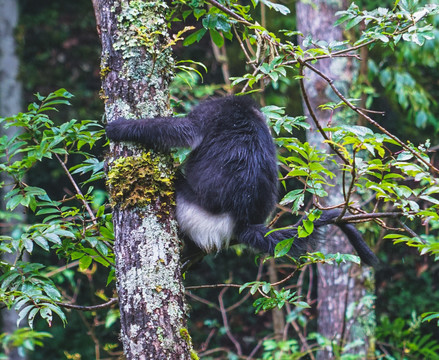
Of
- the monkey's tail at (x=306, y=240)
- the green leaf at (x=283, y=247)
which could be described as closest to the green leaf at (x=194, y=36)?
the monkey's tail at (x=306, y=240)

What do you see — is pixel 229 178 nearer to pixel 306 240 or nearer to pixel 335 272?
pixel 306 240

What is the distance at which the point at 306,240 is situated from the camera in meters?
2.23

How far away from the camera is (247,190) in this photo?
2.37 m

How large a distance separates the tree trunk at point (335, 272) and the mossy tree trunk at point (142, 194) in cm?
234

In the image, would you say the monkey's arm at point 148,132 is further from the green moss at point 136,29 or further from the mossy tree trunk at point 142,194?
the green moss at point 136,29

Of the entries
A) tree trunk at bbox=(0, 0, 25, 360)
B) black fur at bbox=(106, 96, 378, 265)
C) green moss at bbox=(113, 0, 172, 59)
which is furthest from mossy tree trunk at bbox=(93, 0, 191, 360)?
tree trunk at bbox=(0, 0, 25, 360)

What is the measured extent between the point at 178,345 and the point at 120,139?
79 centimetres

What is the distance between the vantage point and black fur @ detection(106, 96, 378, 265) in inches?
89.4

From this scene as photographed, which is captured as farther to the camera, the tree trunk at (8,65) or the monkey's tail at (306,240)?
the tree trunk at (8,65)

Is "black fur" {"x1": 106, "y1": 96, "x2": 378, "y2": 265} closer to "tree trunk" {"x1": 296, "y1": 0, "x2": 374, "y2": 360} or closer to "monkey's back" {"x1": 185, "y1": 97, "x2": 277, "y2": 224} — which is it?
"monkey's back" {"x1": 185, "y1": 97, "x2": 277, "y2": 224}

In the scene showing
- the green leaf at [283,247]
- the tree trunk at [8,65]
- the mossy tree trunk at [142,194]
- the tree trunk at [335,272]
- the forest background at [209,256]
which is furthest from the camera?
the forest background at [209,256]

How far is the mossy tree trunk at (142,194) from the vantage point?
1.72 meters

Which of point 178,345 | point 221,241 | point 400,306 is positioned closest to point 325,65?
point 221,241

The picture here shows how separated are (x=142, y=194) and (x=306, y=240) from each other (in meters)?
0.80
